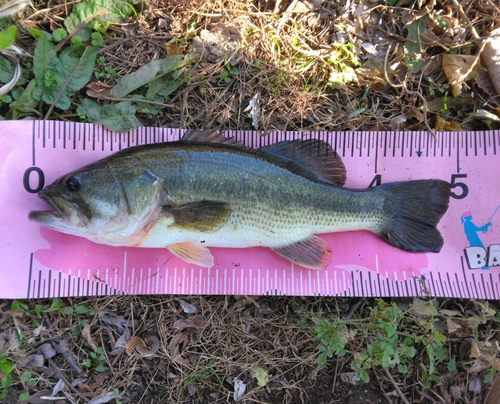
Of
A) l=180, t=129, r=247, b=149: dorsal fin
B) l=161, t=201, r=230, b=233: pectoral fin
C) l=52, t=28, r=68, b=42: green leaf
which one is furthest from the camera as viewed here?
l=52, t=28, r=68, b=42: green leaf

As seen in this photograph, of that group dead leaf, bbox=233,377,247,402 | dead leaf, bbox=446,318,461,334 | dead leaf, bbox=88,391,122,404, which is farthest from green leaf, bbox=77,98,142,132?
dead leaf, bbox=446,318,461,334

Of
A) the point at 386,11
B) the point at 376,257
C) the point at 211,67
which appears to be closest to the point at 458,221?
the point at 376,257

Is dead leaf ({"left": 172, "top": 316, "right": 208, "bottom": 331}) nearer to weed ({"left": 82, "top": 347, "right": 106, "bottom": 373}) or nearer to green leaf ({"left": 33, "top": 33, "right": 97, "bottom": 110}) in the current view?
weed ({"left": 82, "top": 347, "right": 106, "bottom": 373})

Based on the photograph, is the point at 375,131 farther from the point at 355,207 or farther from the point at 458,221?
the point at 458,221

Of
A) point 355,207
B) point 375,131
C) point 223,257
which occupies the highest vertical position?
point 375,131

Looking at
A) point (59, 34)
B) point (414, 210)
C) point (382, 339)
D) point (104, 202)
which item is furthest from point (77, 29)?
point (382, 339)

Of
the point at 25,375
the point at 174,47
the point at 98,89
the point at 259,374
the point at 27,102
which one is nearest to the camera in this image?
the point at 25,375

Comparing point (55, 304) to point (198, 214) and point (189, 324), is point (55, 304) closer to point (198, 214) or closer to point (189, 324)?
point (189, 324)
